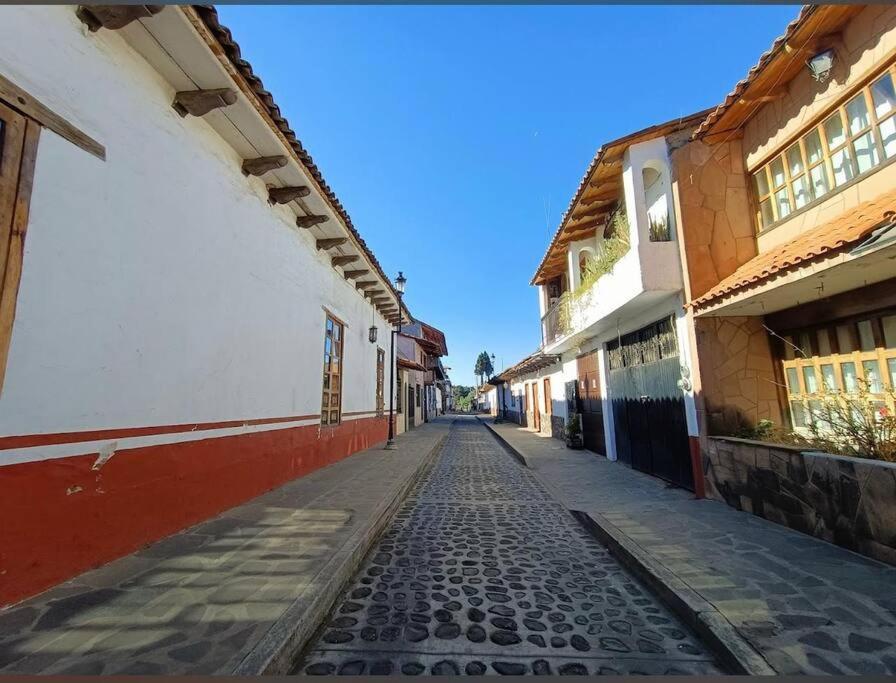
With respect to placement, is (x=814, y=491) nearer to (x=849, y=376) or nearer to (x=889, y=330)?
(x=849, y=376)

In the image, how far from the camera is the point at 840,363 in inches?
187

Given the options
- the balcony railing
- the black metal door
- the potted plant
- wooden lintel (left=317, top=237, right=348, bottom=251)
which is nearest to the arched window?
the black metal door

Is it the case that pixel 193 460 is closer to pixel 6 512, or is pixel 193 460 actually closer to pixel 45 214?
pixel 6 512

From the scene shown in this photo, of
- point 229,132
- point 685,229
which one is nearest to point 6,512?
point 229,132

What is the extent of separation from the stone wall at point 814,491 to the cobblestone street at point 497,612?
2011mm

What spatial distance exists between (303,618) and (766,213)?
23.9ft

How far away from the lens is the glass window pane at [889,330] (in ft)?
13.7

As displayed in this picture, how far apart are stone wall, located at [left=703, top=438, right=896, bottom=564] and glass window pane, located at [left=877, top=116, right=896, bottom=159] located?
3114mm

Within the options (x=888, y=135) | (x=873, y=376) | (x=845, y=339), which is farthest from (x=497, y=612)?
(x=888, y=135)

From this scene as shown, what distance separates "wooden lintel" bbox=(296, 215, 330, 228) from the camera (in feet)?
22.7

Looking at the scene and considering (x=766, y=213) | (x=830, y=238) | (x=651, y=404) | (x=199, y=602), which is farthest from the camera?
(x=651, y=404)

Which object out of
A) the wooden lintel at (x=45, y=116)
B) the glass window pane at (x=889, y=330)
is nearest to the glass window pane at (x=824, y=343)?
the glass window pane at (x=889, y=330)

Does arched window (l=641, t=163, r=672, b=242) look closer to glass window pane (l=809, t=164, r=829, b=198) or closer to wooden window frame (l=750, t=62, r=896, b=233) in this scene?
wooden window frame (l=750, t=62, r=896, b=233)

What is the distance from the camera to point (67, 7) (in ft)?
9.93
